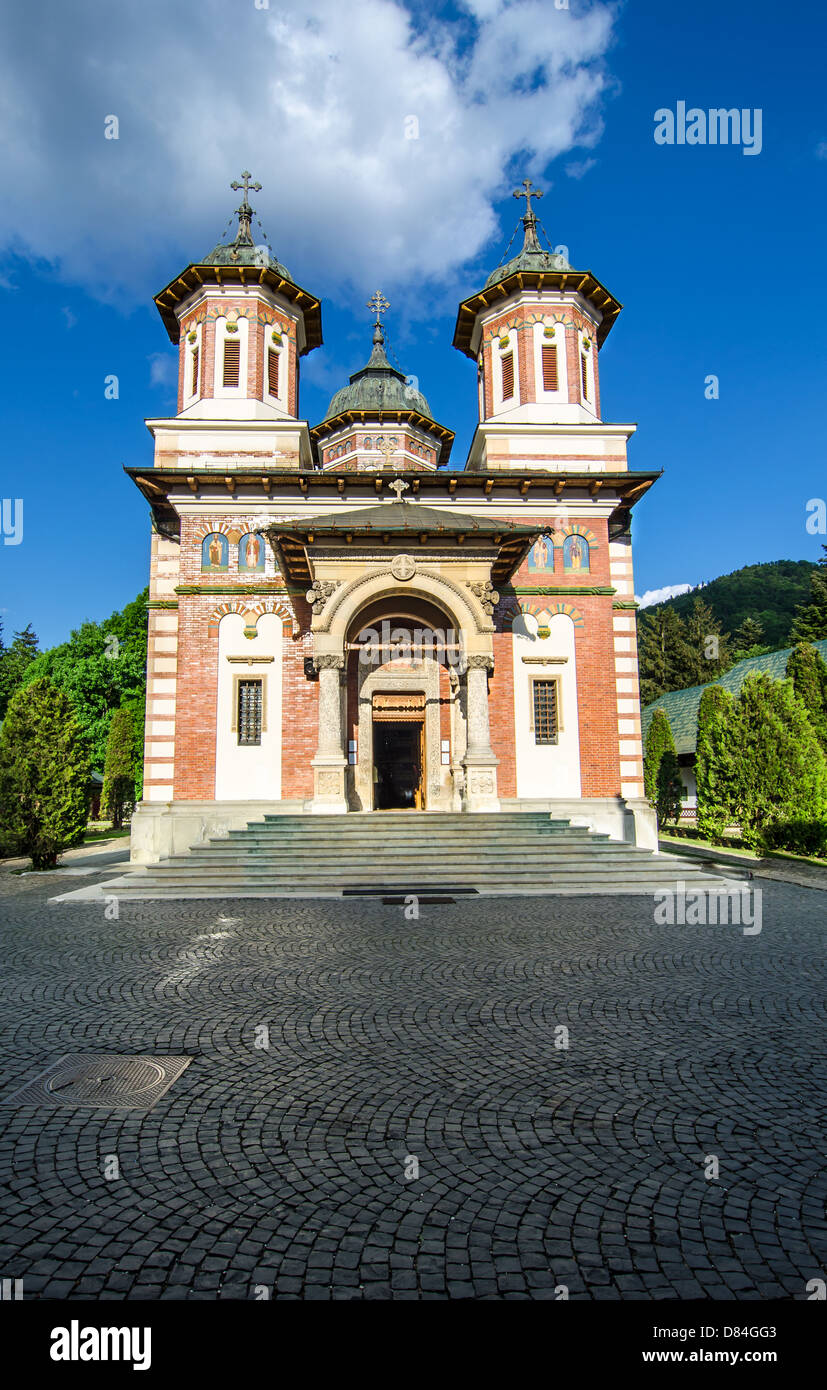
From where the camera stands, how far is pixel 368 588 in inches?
680

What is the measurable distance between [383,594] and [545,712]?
18.9 ft

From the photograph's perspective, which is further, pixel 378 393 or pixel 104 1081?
pixel 378 393

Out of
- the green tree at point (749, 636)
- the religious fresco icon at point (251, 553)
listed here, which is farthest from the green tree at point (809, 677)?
the green tree at point (749, 636)

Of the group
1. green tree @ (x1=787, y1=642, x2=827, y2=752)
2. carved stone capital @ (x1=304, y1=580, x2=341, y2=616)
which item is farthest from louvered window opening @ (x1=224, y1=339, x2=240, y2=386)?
green tree @ (x1=787, y1=642, x2=827, y2=752)

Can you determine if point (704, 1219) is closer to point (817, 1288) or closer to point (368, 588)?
point (817, 1288)

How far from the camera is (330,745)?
16.5 m

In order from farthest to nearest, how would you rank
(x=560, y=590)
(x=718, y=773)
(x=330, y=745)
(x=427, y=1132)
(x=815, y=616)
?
1. (x=815, y=616)
2. (x=560, y=590)
3. (x=718, y=773)
4. (x=330, y=745)
5. (x=427, y=1132)

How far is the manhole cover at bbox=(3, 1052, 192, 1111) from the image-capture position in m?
4.32

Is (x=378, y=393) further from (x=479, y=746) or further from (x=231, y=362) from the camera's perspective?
(x=479, y=746)

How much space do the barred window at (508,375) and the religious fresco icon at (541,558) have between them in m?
5.99

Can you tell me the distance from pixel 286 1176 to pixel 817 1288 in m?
2.41

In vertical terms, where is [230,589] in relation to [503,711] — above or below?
above

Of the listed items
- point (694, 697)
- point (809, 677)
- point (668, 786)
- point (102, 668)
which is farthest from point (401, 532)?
point (102, 668)
